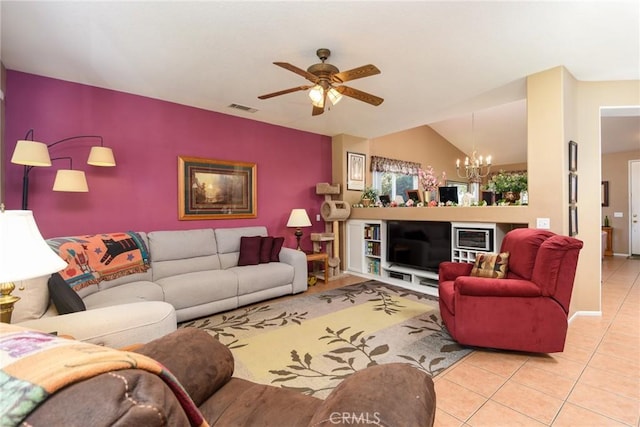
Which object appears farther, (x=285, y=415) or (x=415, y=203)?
(x=415, y=203)

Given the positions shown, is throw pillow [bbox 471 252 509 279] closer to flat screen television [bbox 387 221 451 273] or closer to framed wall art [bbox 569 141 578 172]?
flat screen television [bbox 387 221 451 273]

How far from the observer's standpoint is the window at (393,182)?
6105 millimetres

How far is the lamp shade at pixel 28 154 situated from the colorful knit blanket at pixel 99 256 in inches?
28.7

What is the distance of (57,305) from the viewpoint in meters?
1.77

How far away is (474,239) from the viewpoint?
11.9ft

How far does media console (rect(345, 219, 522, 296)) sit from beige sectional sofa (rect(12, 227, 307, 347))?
1.51m

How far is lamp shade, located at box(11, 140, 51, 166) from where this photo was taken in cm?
246

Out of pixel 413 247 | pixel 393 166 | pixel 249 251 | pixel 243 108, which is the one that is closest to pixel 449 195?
pixel 413 247

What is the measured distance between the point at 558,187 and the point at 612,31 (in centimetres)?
133

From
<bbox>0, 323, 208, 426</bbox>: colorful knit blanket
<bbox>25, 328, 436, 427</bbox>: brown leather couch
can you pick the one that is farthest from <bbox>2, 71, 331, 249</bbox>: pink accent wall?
<bbox>0, 323, 208, 426</bbox>: colorful knit blanket

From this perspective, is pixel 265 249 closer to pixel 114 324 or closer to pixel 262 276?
pixel 262 276

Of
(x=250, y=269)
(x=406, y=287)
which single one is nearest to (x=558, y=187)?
(x=406, y=287)

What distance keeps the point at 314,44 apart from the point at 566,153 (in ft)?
9.03

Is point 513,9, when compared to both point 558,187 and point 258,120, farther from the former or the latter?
point 258,120
